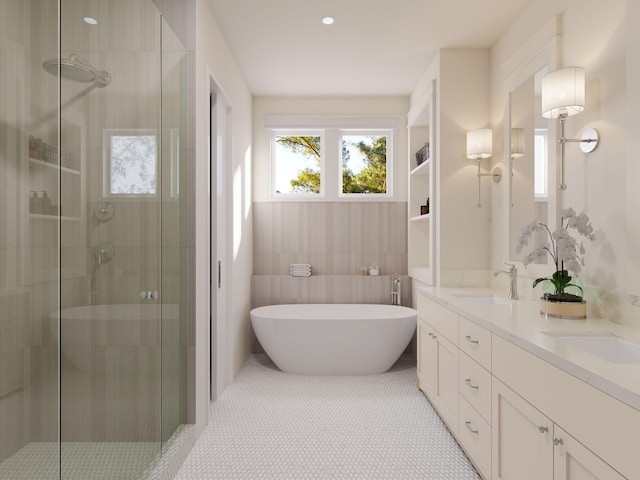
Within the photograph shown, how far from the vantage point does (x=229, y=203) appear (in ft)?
11.1

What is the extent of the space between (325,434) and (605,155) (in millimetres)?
2146

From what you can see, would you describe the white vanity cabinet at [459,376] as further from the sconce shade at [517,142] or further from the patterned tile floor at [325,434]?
the sconce shade at [517,142]

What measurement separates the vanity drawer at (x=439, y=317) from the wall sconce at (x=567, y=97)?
3.07 ft

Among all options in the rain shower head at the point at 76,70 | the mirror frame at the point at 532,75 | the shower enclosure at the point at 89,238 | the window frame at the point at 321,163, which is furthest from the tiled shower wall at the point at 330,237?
the rain shower head at the point at 76,70

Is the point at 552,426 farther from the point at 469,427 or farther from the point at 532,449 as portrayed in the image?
the point at 469,427

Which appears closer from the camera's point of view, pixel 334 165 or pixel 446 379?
pixel 446 379

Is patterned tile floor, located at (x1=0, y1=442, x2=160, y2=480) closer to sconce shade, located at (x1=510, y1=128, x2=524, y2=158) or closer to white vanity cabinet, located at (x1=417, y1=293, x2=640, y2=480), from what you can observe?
white vanity cabinet, located at (x1=417, y1=293, x2=640, y2=480)

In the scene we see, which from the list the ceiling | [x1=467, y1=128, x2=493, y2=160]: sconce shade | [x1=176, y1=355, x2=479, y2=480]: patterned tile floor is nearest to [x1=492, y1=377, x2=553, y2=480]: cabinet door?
[x1=176, y1=355, x2=479, y2=480]: patterned tile floor

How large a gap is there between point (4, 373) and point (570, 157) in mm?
2580

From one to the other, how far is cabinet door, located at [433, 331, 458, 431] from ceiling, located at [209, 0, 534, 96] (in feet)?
6.99

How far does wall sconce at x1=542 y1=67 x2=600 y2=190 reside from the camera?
2.01 m

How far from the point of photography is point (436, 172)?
132 inches

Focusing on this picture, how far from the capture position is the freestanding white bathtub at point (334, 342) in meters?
3.53

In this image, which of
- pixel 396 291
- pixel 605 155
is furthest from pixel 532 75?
pixel 396 291
